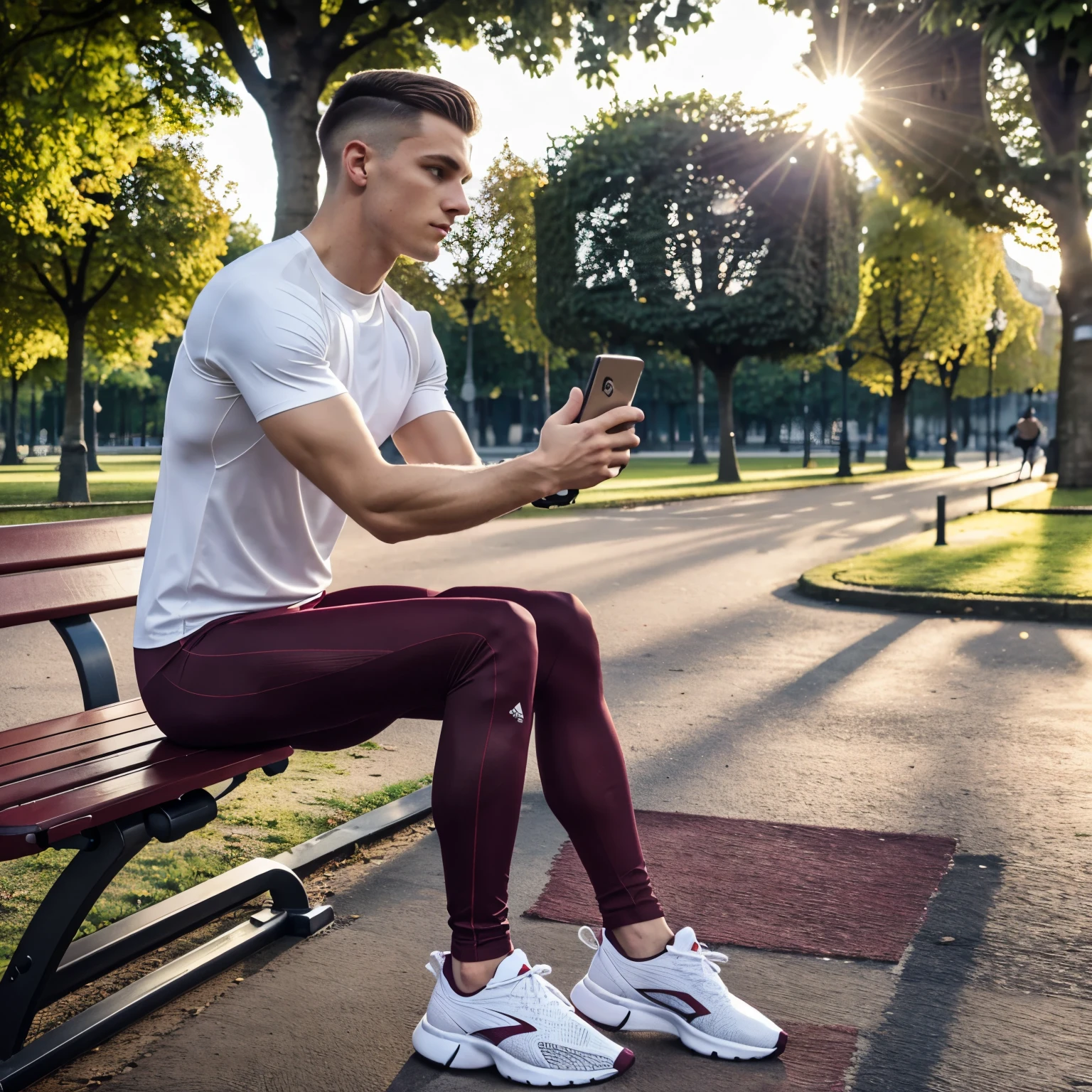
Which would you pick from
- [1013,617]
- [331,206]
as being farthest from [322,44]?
[331,206]

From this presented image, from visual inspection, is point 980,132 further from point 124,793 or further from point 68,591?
point 124,793

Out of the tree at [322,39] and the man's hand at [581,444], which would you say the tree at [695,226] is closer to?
the tree at [322,39]

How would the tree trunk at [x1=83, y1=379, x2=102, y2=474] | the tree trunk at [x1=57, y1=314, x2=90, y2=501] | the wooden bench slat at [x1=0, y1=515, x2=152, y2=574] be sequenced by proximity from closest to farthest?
1. the wooden bench slat at [x1=0, y1=515, x2=152, y2=574]
2. the tree trunk at [x1=57, y1=314, x2=90, y2=501]
3. the tree trunk at [x1=83, y1=379, x2=102, y2=474]

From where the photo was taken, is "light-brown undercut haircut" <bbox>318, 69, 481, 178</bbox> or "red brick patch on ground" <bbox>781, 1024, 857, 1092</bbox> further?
"light-brown undercut haircut" <bbox>318, 69, 481, 178</bbox>

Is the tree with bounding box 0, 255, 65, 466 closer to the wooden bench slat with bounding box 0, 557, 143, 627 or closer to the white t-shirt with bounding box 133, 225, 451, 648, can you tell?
the wooden bench slat with bounding box 0, 557, 143, 627

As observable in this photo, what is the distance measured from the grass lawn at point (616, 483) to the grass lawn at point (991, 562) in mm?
6926

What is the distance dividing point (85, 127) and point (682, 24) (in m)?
7.33

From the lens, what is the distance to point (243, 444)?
2.72 meters

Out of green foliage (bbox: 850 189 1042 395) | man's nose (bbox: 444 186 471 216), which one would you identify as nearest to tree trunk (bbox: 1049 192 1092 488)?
green foliage (bbox: 850 189 1042 395)

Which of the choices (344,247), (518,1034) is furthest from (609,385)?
(518,1034)

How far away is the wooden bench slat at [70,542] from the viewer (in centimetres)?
314

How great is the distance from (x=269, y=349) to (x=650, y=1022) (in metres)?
1.60

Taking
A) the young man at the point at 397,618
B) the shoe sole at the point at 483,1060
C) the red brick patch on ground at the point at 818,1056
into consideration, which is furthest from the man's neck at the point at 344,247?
the red brick patch on ground at the point at 818,1056

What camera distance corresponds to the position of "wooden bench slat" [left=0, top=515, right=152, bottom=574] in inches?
124
